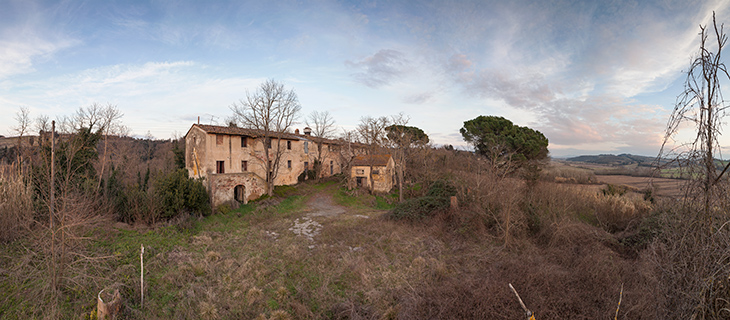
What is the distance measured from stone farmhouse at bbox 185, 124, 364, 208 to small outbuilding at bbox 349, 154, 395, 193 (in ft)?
19.6

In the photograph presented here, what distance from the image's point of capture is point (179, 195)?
41.2 feet

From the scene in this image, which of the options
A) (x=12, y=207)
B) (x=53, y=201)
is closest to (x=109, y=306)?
(x=53, y=201)

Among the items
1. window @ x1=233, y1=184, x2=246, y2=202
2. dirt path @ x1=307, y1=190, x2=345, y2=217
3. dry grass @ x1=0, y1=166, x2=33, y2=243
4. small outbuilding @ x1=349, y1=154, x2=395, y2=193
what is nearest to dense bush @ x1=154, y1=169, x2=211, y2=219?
window @ x1=233, y1=184, x2=246, y2=202

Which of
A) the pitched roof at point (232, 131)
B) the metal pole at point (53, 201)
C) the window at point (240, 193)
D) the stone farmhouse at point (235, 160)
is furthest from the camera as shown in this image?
the pitched roof at point (232, 131)

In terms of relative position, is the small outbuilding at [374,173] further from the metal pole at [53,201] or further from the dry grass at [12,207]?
the metal pole at [53,201]

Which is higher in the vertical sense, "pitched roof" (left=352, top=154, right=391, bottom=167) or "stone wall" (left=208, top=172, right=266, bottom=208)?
"pitched roof" (left=352, top=154, right=391, bottom=167)

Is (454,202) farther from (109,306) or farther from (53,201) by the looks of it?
(53,201)

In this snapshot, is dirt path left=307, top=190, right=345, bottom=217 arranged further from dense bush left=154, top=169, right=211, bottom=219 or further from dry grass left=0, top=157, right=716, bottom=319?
dense bush left=154, top=169, right=211, bottom=219

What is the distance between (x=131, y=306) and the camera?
5.72 metres

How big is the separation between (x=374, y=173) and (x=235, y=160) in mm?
11339

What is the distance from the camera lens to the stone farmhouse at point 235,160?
15.8m

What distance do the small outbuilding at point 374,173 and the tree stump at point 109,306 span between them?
1832 cm

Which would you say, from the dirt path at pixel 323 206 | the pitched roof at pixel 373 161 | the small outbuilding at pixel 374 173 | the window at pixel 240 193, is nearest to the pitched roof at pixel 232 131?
the window at pixel 240 193

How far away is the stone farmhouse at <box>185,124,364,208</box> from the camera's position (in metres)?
15.8
